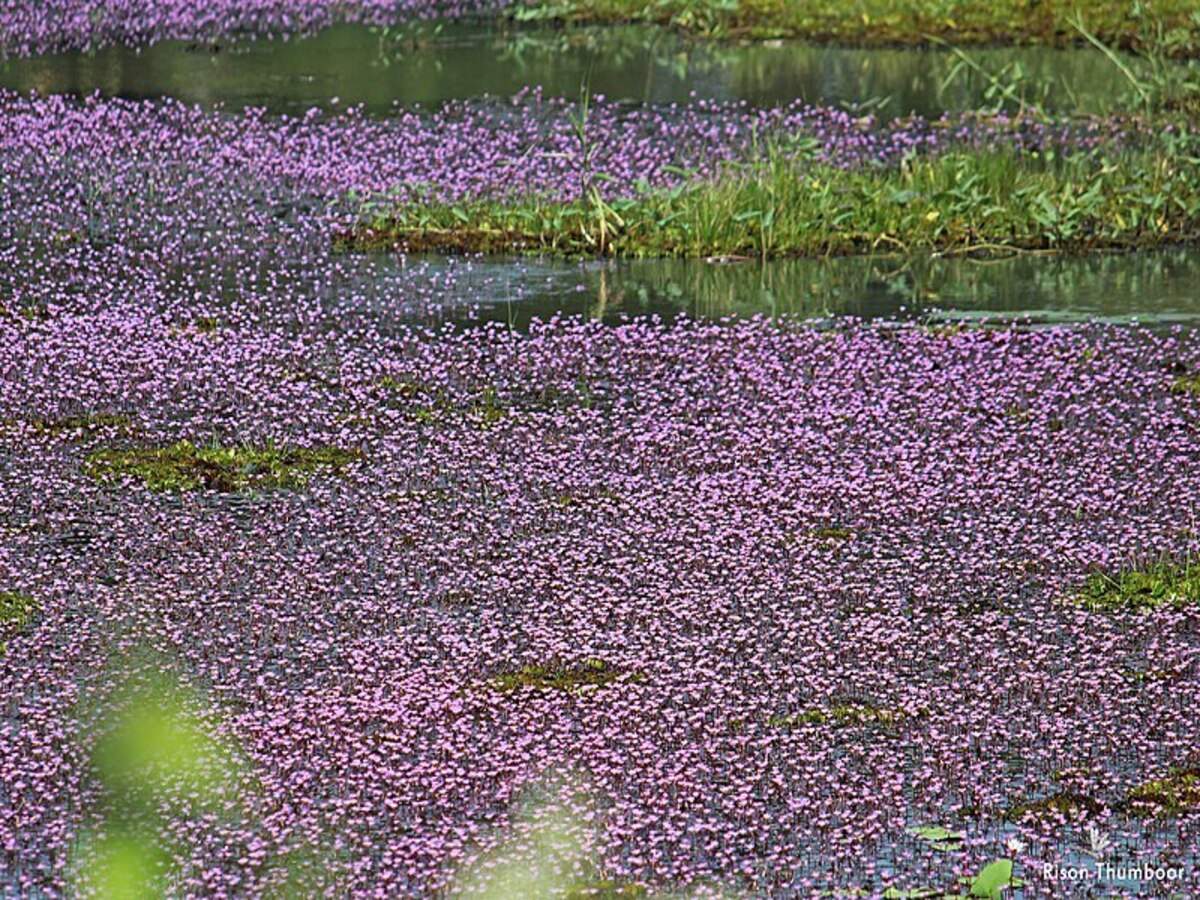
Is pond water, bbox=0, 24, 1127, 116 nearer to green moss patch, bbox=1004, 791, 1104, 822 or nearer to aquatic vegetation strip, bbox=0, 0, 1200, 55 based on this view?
aquatic vegetation strip, bbox=0, 0, 1200, 55

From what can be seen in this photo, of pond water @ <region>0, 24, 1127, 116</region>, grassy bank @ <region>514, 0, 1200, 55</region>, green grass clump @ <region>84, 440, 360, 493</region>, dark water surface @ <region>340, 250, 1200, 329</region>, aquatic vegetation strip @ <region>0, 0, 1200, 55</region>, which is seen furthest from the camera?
aquatic vegetation strip @ <region>0, 0, 1200, 55</region>

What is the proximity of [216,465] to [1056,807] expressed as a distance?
5211mm

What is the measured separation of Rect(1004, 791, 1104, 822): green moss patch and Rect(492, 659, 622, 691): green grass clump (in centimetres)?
168

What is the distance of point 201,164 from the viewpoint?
19.3m

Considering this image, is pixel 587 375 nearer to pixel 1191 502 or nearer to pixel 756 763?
pixel 1191 502

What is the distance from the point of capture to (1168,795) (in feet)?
22.6

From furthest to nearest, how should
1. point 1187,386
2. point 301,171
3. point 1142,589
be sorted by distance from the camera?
point 301,171 → point 1187,386 → point 1142,589

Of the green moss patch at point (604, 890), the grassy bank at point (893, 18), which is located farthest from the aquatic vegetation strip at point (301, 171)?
the green moss patch at point (604, 890)

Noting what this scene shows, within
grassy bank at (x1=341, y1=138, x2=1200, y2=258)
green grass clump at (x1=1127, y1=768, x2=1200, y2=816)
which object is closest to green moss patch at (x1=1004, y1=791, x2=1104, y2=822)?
green grass clump at (x1=1127, y1=768, x2=1200, y2=816)

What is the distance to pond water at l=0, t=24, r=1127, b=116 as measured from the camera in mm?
23391

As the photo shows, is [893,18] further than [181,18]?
No

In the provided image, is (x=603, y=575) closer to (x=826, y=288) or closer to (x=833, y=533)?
(x=833, y=533)

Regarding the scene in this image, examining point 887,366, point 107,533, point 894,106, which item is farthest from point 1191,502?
point 894,106

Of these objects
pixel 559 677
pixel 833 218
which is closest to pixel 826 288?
pixel 833 218
